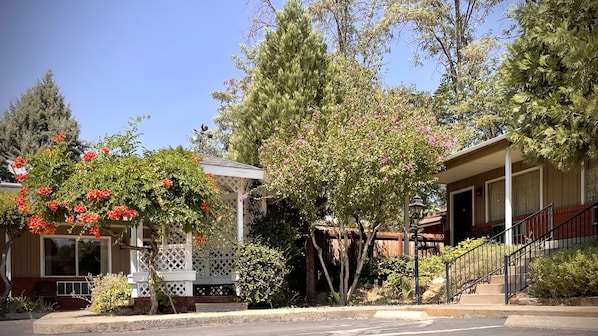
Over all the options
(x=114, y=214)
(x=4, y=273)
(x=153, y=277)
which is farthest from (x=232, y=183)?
(x=4, y=273)

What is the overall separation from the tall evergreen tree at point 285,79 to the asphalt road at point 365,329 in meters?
8.12

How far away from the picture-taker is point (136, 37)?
13570mm

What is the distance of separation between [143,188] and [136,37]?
9.53 ft

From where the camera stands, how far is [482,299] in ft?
48.3

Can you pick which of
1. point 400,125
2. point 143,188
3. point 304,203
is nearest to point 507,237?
point 400,125

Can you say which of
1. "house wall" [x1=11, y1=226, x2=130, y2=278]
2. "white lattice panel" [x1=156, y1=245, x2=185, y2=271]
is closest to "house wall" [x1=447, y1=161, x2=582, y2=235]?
"white lattice panel" [x1=156, y1=245, x2=185, y2=271]

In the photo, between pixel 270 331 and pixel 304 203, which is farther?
pixel 304 203

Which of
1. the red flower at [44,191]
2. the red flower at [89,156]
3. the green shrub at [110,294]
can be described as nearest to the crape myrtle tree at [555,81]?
the red flower at [89,156]

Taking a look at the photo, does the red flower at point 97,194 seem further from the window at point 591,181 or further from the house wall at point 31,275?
the window at point 591,181

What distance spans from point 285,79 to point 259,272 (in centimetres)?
614

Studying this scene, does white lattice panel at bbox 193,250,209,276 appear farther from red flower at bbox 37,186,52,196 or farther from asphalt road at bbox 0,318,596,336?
red flower at bbox 37,186,52,196

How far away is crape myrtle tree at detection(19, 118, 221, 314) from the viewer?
44.3ft

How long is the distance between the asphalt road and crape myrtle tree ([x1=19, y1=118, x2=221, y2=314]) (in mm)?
2297

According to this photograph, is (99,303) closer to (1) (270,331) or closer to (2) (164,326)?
(2) (164,326)
